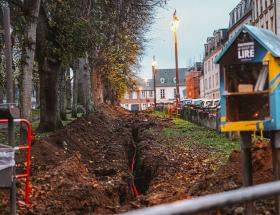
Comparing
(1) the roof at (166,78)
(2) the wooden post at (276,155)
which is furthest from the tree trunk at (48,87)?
(1) the roof at (166,78)

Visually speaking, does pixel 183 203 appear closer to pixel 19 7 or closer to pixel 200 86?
pixel 19 7

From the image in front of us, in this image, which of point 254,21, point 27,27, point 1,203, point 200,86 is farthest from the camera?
point 200,86

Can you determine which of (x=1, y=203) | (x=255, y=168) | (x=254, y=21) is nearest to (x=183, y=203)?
(x=255, y=168)

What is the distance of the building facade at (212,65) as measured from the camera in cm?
8256

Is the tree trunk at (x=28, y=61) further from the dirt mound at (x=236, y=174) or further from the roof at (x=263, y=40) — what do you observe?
the roof at (x=263, y=40)

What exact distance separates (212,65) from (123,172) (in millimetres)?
76084

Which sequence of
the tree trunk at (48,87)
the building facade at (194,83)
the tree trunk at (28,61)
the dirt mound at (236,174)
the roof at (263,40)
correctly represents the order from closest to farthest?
1. the roof at (263,40)
2. the dirt mound at (236,174)
3. the tree trunk at (28,61)
4. the tree trunk at (48,87)
5. the building facade at (194,83)

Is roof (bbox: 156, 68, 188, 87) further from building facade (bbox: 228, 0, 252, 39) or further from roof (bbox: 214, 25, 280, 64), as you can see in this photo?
roof (bbox: 214, 25, 280, 64)

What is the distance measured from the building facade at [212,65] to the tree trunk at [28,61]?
2564 inches

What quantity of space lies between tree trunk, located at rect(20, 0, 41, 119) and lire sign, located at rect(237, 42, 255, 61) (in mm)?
9306

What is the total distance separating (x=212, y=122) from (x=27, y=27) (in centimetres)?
1188

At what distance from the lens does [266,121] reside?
18.3 ft

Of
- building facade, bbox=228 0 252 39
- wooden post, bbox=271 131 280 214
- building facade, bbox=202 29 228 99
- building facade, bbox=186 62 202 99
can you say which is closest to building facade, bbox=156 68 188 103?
building facade, bbox=186 62 202 99

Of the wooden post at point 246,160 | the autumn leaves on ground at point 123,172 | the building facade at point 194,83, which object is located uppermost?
the building facade at point 194,83
